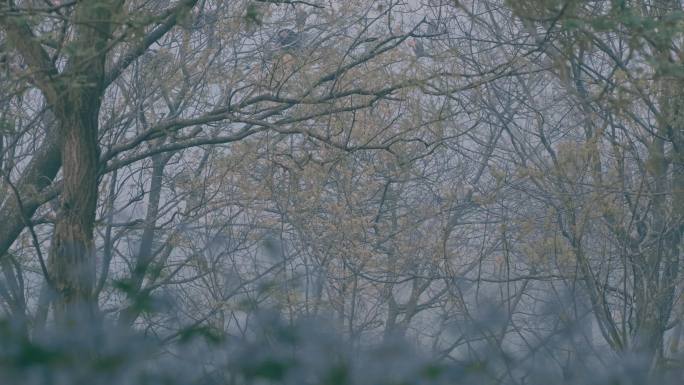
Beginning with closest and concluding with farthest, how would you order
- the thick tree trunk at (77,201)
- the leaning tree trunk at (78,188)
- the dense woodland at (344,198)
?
the dense woodland at (344,198) → the leaning tree trunk at (78,188) → the thick tree trunk at (77,201)

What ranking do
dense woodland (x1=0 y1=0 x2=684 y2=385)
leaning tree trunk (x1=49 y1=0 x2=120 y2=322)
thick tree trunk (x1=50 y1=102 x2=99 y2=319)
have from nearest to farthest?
dense woodland (x1=0 y1=0 x2=684 y2=385), leaning tree trunk (x1=49 y1=0 x2=120 y2=322), thick tree trunk (x1=50 y1=102 x2=99 y2=319)

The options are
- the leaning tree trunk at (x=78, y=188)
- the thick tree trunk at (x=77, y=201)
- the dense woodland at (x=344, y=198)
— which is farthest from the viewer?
the thick tree trunk at (x=77, y=201)

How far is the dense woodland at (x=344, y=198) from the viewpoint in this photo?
538cm

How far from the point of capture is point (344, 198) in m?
10.0

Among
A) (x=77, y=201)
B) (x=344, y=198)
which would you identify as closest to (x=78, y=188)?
(x=77, y=201)

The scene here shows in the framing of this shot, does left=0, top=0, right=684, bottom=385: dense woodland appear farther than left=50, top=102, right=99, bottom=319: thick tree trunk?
No

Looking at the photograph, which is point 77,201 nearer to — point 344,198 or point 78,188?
point 78,188

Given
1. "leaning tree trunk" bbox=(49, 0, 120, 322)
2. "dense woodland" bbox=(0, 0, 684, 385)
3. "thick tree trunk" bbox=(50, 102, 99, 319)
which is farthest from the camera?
"thick tree trunk" bbox=(50, 102, 99, 319)

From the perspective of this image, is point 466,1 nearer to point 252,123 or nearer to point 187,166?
point 252,123

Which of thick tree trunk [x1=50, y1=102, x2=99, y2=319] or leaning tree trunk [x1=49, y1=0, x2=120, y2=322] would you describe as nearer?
leaning tree trunk [x1=49, y1=0, x2=120, y2=322]

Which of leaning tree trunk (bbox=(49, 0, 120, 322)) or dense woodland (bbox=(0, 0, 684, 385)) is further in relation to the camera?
leaning tree trunk (bbox=(49, 0, 120, 322))

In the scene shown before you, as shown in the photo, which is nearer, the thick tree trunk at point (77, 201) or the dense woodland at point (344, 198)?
the dense woodland at point (344, 198)

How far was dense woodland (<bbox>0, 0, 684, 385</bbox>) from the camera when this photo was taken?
5.38 m

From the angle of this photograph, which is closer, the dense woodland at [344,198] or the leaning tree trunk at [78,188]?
the dense woodland at [344,198]
